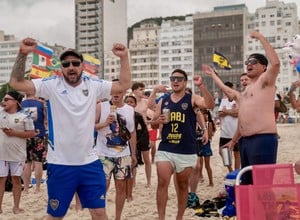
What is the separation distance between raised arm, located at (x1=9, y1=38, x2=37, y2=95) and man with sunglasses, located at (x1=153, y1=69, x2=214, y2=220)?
2.30 meters

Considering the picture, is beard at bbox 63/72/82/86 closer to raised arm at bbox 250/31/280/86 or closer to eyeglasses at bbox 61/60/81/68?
eyeglasses at bbox 61/60/81/68

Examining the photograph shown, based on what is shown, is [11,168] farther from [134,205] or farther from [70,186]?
[70,186]

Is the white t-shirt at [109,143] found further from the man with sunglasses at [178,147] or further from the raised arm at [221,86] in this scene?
the raised arm at [221,86]

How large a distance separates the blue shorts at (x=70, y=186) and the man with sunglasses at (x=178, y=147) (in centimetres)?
182

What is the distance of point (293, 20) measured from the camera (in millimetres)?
124688

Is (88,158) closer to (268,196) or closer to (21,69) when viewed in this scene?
(21,69)

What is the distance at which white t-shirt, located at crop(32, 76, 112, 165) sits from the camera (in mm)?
4293

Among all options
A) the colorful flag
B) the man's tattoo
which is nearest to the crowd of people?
the man's tattoo

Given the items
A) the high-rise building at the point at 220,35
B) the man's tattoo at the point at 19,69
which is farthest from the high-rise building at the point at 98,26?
the man's tattoo at the point at 19,69

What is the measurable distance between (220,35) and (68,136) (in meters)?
121

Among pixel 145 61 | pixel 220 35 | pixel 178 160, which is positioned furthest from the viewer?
pixel 145 61

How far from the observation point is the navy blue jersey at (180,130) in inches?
241

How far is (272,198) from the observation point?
3.54 meters

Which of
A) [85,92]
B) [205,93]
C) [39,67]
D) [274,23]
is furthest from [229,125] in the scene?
[274,23]
